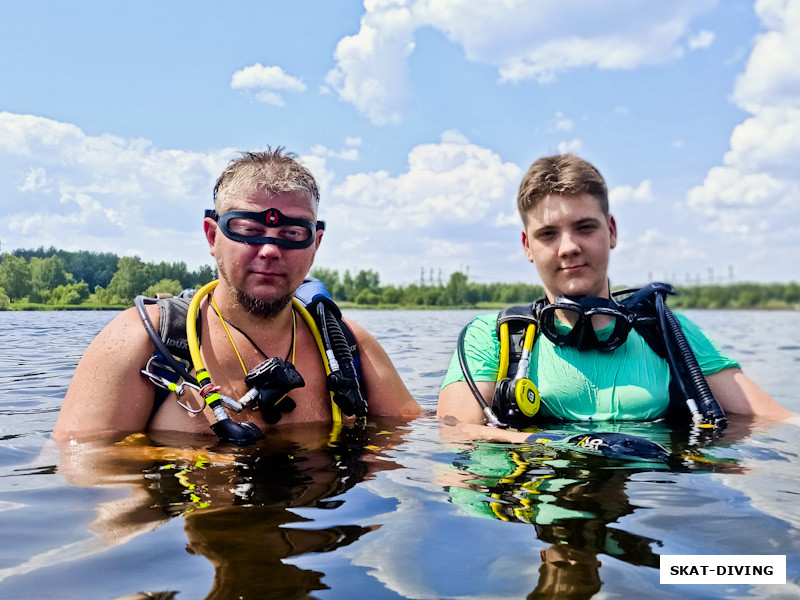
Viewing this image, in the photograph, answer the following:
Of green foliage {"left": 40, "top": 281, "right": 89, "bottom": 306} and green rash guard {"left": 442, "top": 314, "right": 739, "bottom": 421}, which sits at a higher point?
green foliage {"left": 40, "top": 281, "right": 89, "bottom": 306}

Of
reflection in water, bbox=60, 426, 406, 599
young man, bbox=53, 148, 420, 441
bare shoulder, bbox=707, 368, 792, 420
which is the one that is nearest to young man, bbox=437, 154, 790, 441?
bare shoulder, bbox=707, 368, 792, 420

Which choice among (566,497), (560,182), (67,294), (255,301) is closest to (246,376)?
(255,301)

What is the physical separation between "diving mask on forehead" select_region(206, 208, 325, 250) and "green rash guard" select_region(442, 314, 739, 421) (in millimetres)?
1472

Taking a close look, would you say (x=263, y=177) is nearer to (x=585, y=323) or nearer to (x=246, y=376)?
(x=246, y=376)

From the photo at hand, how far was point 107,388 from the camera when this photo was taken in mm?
3562

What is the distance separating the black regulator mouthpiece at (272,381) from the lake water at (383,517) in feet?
0.70

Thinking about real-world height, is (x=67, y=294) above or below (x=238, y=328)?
above

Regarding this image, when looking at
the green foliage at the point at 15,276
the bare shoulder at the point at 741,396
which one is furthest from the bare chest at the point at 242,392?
the green foliage at the point at 15,276

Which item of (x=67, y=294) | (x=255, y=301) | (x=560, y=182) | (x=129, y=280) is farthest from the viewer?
(x=67, y=294)

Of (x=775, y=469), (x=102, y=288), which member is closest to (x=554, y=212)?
(x=775, y=469)

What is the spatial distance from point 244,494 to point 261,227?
1771 millimetres

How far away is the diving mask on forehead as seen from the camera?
3840 millimetres

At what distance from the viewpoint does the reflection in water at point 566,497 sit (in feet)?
6.37

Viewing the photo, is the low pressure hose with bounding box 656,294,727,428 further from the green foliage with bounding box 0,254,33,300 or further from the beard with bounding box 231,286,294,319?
the green foliage with bounding box 0,254,33,300
